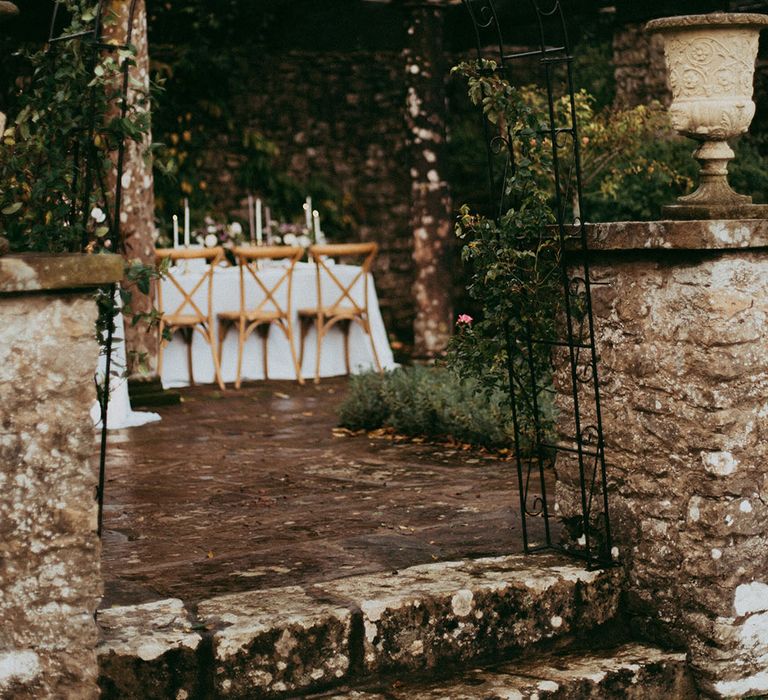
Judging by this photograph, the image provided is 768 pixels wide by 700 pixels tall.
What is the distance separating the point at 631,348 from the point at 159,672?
1678 millimetres

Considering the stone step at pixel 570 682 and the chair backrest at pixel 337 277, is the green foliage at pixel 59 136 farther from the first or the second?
the chair backrest at pixel 337 277

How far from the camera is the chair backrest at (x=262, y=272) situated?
346 inches

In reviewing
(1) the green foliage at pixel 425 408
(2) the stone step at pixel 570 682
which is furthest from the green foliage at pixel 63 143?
(1) the green foliage at pixel 425 408

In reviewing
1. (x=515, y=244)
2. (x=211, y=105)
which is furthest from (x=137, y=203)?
(x=515, y=244)

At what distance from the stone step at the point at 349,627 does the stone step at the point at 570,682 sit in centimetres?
6

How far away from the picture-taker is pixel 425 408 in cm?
662

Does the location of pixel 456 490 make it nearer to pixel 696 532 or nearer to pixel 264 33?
pixel 696 532

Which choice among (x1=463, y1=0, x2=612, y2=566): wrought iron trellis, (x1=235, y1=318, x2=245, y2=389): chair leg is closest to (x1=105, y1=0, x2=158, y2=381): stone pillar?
(x1=235, y1=318, x2=245, y2=389): chair leg

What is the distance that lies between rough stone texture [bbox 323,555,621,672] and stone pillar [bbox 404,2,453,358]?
5915 mm

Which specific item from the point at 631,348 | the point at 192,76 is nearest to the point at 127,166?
the point at 192,76

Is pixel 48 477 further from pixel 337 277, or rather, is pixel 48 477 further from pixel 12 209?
pixel 337 277

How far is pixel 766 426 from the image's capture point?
376cm

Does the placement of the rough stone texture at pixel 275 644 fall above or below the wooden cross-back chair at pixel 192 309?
below

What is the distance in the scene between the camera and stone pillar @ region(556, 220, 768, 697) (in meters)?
3.66
